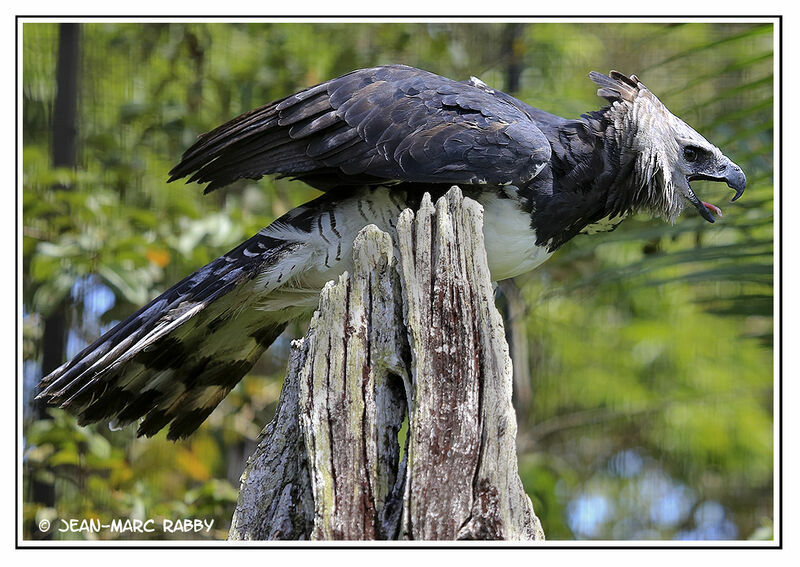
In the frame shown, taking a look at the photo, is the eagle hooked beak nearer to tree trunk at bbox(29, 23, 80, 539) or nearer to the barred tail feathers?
the barred tail feathers

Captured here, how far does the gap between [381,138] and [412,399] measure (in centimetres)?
128

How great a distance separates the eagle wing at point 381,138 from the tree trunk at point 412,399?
1.73 ft

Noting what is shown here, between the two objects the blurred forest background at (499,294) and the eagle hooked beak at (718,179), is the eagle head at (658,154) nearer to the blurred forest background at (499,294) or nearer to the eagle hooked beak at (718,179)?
the eagle hooked beak at (718,179)

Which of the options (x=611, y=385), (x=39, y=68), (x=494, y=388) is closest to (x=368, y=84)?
(x=494, y=388)

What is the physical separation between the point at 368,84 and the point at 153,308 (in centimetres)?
139

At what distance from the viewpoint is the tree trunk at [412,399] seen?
298 cm

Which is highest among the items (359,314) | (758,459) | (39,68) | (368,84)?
(39,68)

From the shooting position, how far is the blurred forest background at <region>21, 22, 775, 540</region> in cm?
552

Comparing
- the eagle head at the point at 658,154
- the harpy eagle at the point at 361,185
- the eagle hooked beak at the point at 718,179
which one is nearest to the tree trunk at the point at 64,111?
the harpy eagle at the point at 361,185

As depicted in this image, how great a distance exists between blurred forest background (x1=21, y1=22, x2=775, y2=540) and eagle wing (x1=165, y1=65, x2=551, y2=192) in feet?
3.51

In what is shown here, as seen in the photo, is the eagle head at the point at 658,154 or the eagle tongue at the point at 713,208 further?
the eagle tongue at the point at 713,208

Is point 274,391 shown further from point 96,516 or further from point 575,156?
point 575,156

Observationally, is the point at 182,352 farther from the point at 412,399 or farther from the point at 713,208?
the point at 713,208
